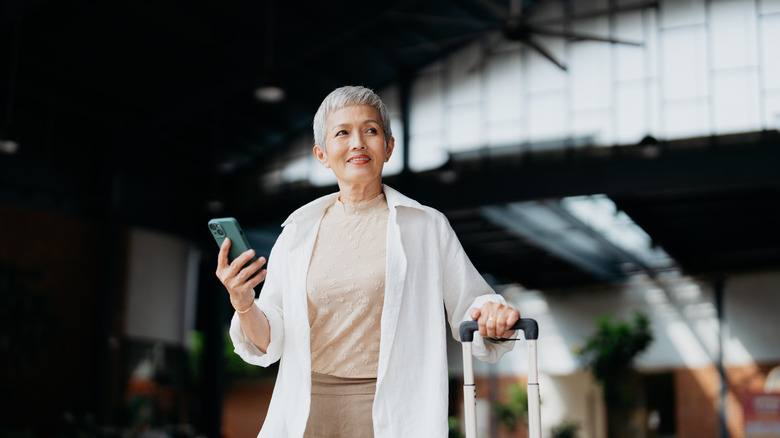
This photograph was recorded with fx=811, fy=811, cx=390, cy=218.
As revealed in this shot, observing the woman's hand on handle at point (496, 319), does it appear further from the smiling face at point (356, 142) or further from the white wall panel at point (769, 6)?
the white wall panel at point (769, 6)

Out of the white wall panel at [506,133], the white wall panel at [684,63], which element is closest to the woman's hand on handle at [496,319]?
the white wall panel at [684,63]

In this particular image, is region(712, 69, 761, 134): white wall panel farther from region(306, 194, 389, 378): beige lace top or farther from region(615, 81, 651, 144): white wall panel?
region(306, 194, 389, 378): beige lace top

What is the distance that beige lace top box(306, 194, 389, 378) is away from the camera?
63.6 inches

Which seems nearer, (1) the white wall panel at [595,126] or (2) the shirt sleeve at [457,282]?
(2) the shirt sleeve at [457,282]

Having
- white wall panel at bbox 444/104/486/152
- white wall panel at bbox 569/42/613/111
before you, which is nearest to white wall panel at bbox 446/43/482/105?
white wall panel at bbox 444/104/486/152

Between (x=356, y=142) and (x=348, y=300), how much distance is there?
33 centimetres

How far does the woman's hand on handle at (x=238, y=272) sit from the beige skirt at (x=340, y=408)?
253 mm

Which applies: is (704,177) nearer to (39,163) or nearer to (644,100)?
(644,100)

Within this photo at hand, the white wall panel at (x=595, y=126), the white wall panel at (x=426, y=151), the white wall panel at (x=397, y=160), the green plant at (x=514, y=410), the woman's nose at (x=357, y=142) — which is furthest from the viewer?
the green plant at (x=514, y=410)

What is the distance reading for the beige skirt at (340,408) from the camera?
1.59m

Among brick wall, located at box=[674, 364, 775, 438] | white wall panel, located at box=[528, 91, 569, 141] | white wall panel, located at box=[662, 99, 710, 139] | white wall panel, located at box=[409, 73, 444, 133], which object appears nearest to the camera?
white wall panel, located at box=[662, 99, 710, 139]

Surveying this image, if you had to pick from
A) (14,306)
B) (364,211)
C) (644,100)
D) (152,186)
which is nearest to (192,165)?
(152,186)

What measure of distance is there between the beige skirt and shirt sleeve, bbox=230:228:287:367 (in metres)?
0.13

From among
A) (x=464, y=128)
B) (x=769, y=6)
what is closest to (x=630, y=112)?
(x=769, y=6)
